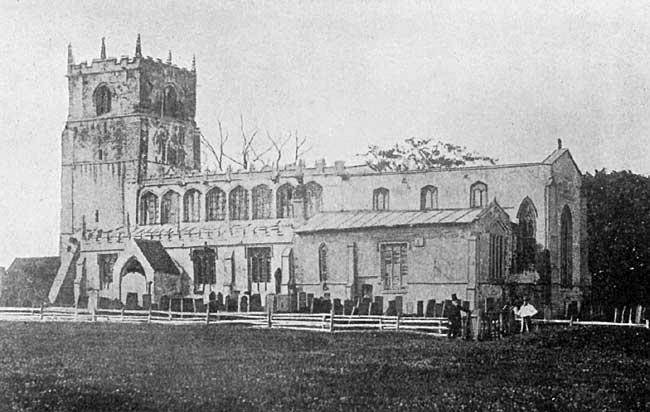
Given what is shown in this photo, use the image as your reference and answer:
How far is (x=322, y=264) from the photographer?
2567cm

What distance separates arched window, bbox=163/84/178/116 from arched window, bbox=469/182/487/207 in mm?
7522

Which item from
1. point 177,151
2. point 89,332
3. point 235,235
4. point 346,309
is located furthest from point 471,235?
point 89,332

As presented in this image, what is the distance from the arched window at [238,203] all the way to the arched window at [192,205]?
2.54 ft

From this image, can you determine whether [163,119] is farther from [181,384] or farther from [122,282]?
[181,384]

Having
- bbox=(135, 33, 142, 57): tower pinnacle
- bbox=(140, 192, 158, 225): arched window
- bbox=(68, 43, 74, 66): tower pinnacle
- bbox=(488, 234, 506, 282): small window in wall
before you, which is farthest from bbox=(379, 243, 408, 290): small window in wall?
bbox=(68, 43, 74, 66): tower pinnacle

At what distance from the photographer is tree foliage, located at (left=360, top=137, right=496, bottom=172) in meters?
20.5

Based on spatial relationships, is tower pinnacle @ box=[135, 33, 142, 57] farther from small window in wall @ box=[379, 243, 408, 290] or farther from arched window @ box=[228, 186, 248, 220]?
small window in wall @ box=[379, 243, 408, 290]

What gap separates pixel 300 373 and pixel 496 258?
27.6ft

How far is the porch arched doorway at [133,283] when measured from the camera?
70.0 ft

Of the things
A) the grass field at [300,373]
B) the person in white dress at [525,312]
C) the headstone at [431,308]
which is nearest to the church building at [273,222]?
the headstone at [431,308]

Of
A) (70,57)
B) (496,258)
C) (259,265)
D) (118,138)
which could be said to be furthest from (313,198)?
(70,57)

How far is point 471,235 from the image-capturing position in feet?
77.3

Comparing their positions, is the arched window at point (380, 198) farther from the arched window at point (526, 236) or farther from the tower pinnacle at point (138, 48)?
the tower pinnacle at point (138, 48)

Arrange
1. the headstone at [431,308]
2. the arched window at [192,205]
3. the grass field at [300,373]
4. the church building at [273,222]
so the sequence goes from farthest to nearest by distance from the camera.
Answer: the headstone at [431,308] < the arched window at [192,205] < the church building at [273,222] < the grass field at [300,373]
